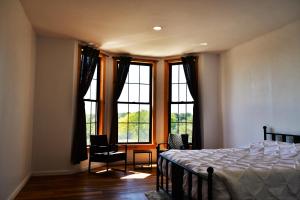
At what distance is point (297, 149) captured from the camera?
3.21 metres

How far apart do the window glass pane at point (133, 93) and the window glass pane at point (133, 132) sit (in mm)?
640

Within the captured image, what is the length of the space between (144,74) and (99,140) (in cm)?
212

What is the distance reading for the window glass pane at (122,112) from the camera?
6219 mm

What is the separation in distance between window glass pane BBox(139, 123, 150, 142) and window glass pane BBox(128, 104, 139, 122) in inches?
8.9

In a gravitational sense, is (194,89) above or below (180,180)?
above

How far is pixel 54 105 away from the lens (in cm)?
498

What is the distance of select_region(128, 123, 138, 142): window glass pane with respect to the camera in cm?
629

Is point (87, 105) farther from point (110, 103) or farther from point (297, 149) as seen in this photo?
point (297, 149)

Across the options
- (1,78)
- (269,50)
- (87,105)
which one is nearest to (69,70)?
(87,105)

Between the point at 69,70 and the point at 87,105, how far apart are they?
2.99 feet

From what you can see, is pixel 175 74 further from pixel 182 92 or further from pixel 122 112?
pixel 122 112

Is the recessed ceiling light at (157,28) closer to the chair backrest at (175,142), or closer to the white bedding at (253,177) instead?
the white bedding at (253,177)

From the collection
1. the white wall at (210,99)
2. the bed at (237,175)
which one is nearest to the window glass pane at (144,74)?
the white wall at (210,99)

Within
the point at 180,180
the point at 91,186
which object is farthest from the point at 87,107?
the point at 180,180
